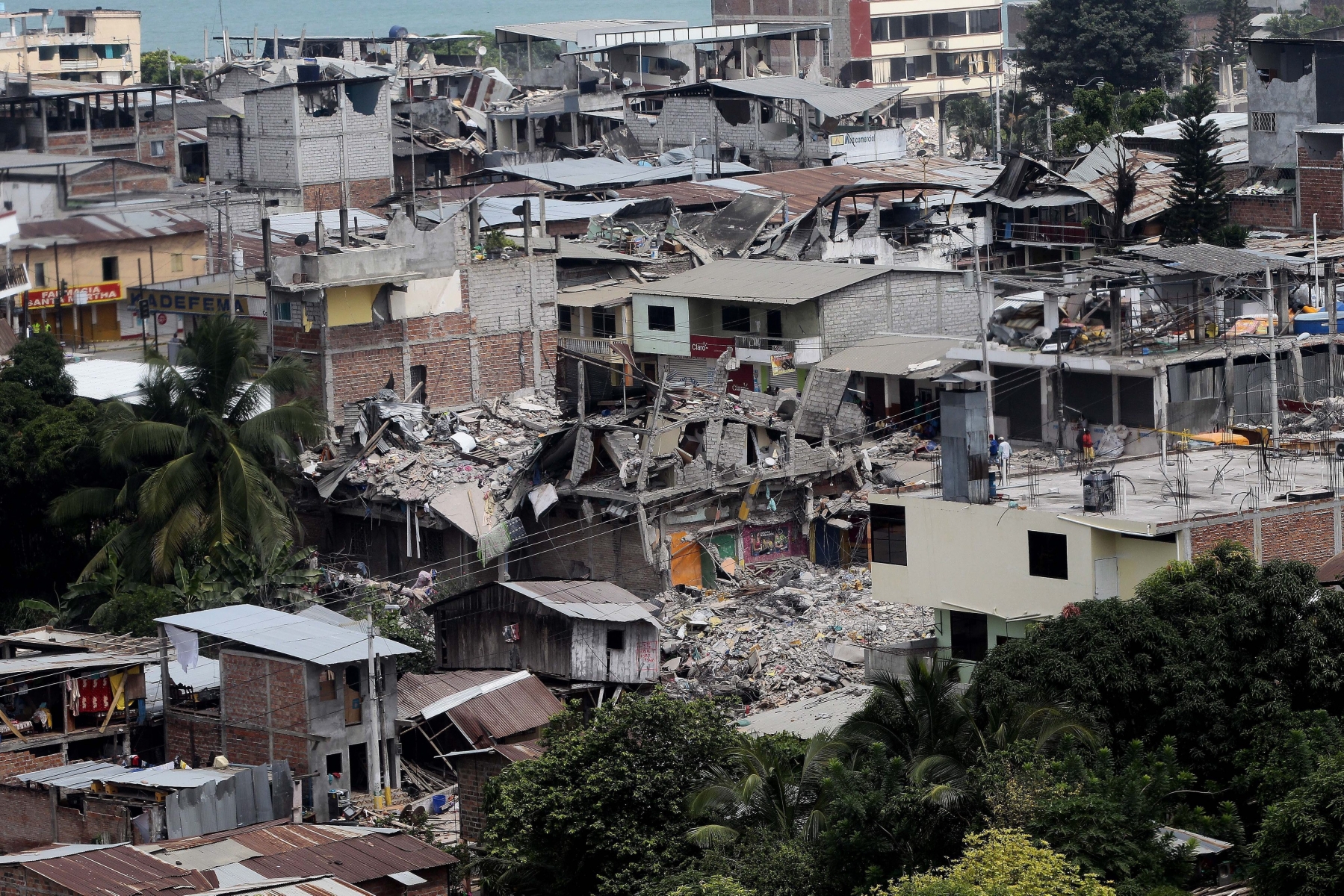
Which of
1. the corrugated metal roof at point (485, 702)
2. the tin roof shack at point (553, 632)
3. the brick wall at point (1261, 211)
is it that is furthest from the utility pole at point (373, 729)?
the brick wall at point (1261, 211)

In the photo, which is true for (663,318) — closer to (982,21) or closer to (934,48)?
(934,48)

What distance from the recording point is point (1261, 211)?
157ft

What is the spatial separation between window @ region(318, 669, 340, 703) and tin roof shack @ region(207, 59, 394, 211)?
34.3 meters

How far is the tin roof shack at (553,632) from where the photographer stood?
27844 mm

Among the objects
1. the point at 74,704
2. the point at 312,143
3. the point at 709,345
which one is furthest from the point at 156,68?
the point at 74,704

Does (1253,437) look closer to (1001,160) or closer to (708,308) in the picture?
(708,308)

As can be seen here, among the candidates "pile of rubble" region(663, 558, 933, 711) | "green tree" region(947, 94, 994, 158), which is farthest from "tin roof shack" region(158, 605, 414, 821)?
"green tree" region(947, 94, 994, 158)

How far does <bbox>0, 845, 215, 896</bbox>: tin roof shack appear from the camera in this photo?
62.8 ft

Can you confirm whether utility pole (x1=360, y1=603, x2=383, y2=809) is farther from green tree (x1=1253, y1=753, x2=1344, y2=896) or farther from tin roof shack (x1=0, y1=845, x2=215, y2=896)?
green tree (x1=1253, y1=753, x2=1344, y2=896)

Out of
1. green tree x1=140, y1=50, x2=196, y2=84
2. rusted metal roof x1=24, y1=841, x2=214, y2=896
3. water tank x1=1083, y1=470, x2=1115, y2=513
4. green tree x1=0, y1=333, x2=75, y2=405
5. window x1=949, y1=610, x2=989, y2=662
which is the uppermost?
green tree x1=140, y1=50, x2=196, y2=84

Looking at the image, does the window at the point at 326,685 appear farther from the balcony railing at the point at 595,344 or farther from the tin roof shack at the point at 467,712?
the balcony railing at the point at 595,344

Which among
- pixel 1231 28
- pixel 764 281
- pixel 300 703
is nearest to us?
pixel 300 703

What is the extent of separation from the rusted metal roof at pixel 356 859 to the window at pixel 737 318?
21.5m

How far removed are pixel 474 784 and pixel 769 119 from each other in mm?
40717
